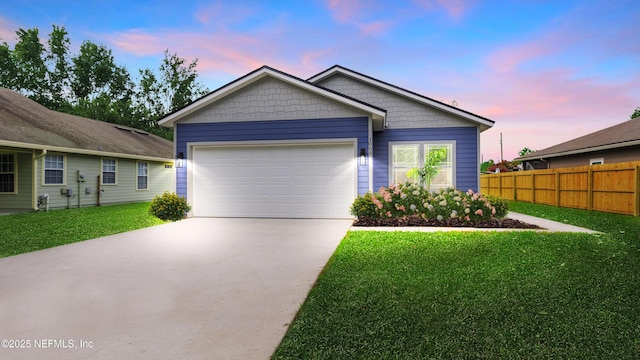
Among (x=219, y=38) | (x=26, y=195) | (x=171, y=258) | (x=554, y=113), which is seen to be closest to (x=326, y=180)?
(x=171, y=258)

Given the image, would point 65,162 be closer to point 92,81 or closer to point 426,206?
point 426,206

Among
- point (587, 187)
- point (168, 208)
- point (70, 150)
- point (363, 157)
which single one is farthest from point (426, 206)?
point (70, 150)

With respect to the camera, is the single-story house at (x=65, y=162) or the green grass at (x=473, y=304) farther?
the single-story house at (x=65, y=162)

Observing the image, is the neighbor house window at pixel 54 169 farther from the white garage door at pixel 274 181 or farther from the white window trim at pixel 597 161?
the white window trim at pixel 597 161

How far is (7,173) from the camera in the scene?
12.9m

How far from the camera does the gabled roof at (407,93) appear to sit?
37.0 feet

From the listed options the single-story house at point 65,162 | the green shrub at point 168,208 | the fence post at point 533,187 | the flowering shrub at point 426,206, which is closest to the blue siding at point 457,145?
the flowering shrub at point 426,206

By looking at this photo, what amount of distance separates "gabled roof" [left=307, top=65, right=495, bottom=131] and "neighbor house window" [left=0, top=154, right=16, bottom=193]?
11.6 meters

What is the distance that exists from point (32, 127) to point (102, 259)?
1203 cm

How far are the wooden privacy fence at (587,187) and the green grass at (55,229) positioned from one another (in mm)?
13742

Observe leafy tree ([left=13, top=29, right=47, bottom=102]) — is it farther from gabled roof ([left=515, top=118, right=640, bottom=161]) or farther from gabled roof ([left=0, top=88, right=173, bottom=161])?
gabled roof ([left=515, top=118, right=640, bottom=161])

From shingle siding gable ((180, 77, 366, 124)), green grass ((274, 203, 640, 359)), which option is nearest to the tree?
shingle siding gable ((180, 77, 366, 124))

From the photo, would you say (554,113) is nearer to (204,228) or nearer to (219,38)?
(219,38)

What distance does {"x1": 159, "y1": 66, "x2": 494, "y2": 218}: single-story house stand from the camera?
9.98m
